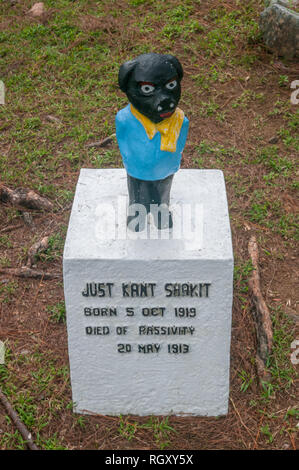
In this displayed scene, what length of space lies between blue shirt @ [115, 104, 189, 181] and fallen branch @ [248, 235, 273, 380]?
130cm

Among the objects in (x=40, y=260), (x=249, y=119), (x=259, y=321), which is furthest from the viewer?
(x=249, y=119)

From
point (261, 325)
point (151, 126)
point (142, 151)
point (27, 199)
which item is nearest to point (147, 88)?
point (151, 126)

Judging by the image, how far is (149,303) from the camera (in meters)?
3.18

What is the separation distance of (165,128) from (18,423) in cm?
181

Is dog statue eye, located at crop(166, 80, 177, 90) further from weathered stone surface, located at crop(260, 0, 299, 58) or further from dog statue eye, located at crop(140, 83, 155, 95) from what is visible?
weathered stone surface, located at crop(260, 0, 299, 58)

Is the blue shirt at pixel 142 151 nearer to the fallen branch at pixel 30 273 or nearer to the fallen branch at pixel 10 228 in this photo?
the fallen branch at pixel 30 273

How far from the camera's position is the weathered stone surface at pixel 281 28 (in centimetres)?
596

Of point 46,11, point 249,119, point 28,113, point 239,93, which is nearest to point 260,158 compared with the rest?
point 249,119

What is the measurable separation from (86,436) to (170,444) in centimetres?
47

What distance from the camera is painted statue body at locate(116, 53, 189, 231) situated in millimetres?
2799

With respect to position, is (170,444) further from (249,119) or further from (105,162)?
(249,119)

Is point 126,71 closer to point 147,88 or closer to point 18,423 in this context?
point 147,88

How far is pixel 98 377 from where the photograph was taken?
340cm

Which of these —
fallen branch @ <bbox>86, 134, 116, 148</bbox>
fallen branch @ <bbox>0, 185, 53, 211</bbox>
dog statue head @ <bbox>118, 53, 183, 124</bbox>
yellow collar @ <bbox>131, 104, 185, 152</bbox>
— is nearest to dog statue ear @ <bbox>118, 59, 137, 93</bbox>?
dog statue head @ <bbox>118, 53, 183, 124</bbox>
